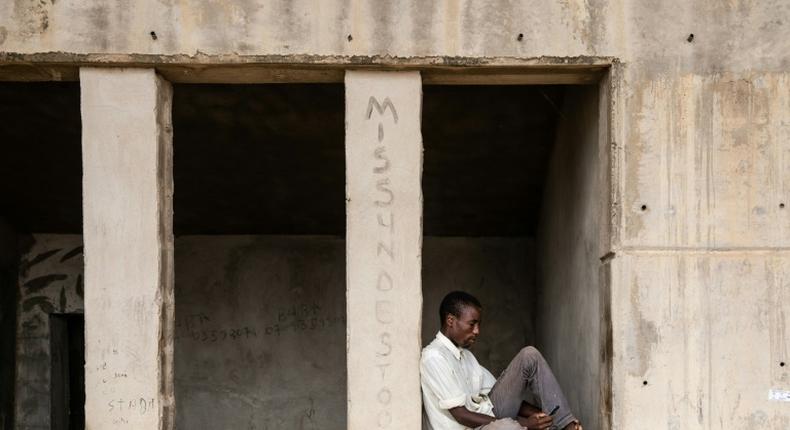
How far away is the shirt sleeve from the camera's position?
5.52 meters

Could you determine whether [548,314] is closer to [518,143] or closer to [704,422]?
[518,143]

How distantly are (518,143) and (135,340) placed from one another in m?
3.58

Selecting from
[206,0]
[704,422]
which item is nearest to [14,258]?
[206,0]

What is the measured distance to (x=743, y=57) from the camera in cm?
549

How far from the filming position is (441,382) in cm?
554

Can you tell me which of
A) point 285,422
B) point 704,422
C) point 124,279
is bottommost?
point 285,422

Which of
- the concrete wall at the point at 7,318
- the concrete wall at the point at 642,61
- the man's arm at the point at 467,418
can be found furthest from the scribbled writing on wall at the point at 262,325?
the concrete wall at the point at 642,61

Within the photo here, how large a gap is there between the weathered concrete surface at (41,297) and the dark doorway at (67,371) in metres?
0.10

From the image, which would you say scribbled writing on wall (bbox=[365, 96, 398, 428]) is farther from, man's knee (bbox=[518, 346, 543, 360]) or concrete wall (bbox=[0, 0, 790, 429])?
man's knee (bbox=[518, 346, 543, 360])

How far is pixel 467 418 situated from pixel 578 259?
1593mm

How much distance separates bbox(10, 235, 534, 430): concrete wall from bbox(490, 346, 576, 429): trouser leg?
9.60 feet

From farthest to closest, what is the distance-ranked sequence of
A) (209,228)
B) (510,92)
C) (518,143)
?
(209,228) < (518,143) < (510,92)

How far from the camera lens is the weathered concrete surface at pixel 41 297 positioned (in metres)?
8.72

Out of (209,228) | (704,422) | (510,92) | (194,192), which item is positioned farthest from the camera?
(209,228)
